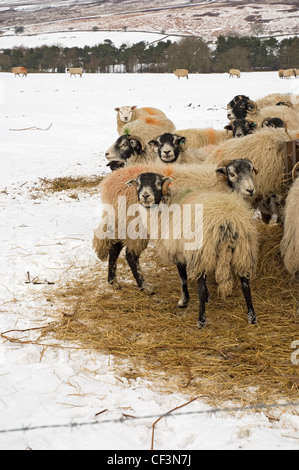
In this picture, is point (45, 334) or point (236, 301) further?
point (236, 301)

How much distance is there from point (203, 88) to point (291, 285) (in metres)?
22.9

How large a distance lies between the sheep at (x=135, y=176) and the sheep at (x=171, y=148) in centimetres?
60

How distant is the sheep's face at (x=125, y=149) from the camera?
19.5 ft

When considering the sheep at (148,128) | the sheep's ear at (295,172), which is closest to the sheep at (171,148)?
the sheep's ear at (295,172)

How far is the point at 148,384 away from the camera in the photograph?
3.16m

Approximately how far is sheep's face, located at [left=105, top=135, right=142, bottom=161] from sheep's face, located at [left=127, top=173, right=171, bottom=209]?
175 centimetres

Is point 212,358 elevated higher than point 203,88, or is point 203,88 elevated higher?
point 203,88

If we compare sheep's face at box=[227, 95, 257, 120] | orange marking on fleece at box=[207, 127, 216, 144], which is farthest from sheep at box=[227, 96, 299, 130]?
orange marking on fleece at box=[207, 127, 216, 144]

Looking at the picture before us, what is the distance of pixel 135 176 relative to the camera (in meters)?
4.69

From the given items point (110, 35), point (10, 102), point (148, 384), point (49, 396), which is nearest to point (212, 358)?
point (148, 384)

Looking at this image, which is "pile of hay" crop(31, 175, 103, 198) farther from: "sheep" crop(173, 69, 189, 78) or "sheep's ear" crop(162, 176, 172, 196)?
"sheep" crop(173, 69, 189, 78)

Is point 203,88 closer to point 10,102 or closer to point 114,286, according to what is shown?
point 10,102

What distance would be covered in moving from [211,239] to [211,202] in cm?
35

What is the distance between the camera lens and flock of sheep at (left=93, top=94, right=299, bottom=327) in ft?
12.3
